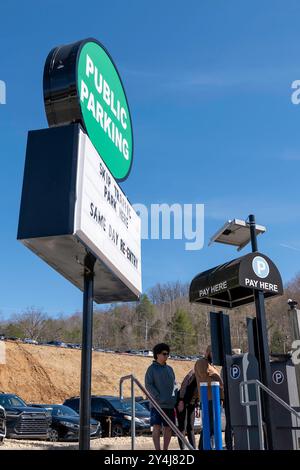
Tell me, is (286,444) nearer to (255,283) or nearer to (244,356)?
(244,356)

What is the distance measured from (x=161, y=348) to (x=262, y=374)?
1.58m

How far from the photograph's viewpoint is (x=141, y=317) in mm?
119750

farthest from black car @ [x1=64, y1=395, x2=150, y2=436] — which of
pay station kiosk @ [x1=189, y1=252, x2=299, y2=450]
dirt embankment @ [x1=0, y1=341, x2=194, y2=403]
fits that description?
dirt embankment @ [x1=0, y1=341, x2=194, y2=403]

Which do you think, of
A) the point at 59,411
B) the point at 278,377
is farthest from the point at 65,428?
the point at 278,377

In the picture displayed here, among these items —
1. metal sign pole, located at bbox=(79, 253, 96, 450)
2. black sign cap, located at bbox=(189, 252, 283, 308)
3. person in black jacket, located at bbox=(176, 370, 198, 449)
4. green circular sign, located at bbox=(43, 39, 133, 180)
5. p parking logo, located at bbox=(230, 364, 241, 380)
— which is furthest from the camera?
person in black jacket, located at bbox=(176, 370, 198, 449)

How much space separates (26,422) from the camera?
50.1 ft

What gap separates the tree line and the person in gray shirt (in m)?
81.6

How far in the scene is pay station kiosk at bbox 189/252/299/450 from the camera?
6.82 meters

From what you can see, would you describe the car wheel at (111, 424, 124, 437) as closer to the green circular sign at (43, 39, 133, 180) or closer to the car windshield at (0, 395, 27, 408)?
the car windshield at (0, 395, 27, 408)

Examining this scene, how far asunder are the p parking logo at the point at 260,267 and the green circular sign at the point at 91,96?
95.8 inches

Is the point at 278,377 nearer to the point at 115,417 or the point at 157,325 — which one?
the point at 115,417

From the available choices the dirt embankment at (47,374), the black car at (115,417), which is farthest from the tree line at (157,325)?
the black car at (115,417)
